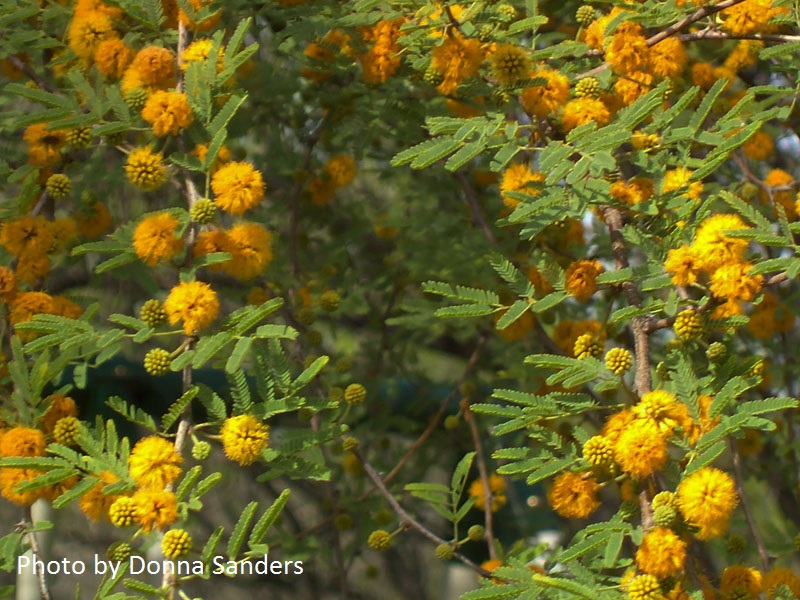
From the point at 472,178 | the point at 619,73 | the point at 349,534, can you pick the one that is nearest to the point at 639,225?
the point at 619,73

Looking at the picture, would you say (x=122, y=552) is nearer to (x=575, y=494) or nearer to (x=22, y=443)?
(x=22, y=443)

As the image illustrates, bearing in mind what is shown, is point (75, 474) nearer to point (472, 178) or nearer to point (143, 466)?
point (143, 466)

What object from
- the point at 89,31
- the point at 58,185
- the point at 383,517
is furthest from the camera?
the point at 383,517

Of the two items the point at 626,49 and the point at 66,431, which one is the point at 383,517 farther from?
the point at 626,49

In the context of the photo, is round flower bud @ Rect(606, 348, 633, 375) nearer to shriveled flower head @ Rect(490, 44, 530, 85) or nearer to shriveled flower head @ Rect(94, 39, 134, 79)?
shriveled flower head @ Rect(490, 44, 530, 85)

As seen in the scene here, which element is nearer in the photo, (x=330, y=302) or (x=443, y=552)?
(x=443, y=552)

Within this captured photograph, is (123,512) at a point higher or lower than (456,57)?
lower

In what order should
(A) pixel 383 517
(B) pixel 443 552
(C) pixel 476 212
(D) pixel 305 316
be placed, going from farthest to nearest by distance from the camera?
(A) pixel 383 517, (C) pixel 476 212, (D) pixel 305 316, (B) pixel 443 552

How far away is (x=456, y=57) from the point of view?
2.46m

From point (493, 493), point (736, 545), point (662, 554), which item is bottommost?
point (493, 493)

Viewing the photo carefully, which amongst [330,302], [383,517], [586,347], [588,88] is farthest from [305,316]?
[588,88]

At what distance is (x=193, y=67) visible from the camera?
2387mm

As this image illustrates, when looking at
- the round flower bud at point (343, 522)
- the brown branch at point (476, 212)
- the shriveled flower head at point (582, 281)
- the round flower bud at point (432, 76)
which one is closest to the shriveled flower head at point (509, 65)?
the round flower bud at point (432, 76)

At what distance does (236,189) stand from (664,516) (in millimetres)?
1114
